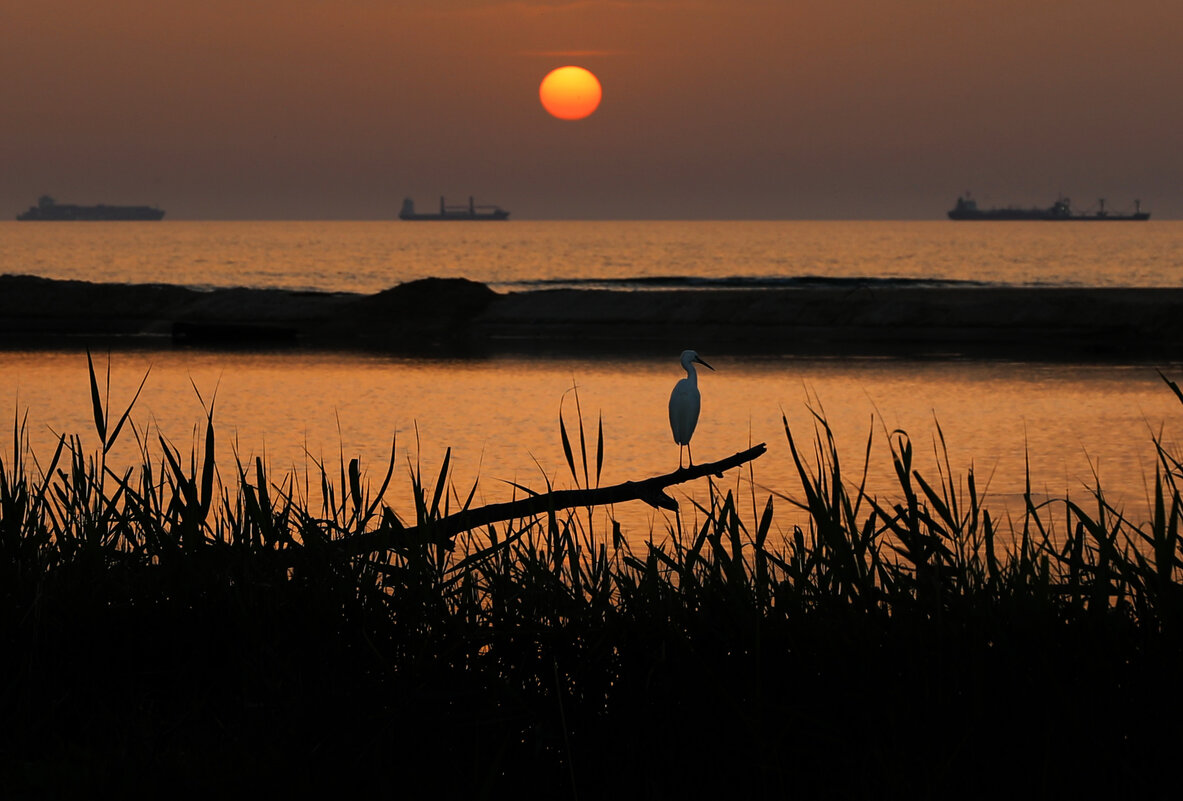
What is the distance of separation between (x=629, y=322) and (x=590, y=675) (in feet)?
111

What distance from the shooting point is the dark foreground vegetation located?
17.1 ft

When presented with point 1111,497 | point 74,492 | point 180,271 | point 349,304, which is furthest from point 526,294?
point 180,271

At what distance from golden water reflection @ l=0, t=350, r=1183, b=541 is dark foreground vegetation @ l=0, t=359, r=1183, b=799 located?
13.4 ft

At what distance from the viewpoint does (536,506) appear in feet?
22.6

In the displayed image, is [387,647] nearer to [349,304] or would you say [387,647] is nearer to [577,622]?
[577,622]

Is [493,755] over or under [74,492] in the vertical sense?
under

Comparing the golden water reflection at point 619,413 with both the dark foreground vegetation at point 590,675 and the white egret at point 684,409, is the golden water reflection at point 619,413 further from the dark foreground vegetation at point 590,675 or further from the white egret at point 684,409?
the dark foreground vegetation at point 590,675

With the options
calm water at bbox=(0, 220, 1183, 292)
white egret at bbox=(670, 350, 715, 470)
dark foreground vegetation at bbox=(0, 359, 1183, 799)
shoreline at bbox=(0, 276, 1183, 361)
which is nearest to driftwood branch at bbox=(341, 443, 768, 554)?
dark foreground vegetation at bbox=(0, 359, 1183, 799)

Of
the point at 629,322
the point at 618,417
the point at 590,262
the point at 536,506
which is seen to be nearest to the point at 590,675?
the point at 536,506

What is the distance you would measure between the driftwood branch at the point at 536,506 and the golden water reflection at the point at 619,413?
3524mm

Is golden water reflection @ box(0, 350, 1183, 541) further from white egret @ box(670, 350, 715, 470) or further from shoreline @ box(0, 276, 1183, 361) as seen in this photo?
shoreline @ box(0, 276, 1183, 361)

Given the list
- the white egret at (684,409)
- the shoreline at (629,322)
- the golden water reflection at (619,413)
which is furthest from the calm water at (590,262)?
the white egret at (684,409)

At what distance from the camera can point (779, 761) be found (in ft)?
17.1

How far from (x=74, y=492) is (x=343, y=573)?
159 centimetres
